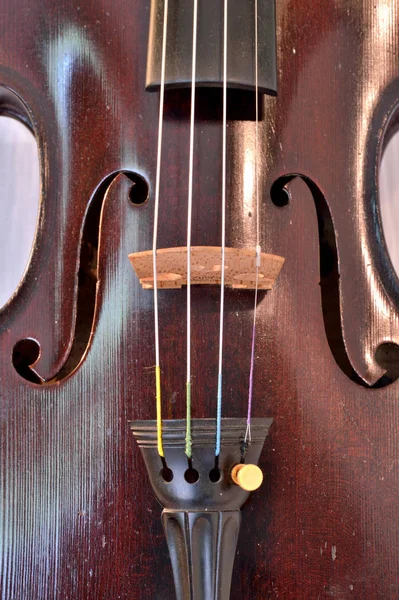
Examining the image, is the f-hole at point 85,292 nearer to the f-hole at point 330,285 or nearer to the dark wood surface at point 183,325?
the dark wood surface at point 183,325

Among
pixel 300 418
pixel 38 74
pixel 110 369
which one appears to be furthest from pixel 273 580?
pixel 38 74

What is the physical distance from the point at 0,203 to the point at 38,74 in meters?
0.48

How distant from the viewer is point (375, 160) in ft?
3.73

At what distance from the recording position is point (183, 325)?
3.31ft

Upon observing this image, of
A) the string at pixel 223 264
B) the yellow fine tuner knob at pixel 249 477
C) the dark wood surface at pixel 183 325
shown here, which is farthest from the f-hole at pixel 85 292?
the yellow fine tuner knob at pixel 249 477

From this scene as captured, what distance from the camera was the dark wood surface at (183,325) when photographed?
0.96m

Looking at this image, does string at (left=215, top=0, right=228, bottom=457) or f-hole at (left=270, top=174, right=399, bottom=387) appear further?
f-hole at (left=270, top=174, right=399, bottom=387)

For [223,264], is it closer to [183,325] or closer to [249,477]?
[183,325]

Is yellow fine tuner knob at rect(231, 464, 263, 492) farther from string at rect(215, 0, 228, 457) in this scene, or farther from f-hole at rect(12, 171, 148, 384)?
f-hole at rect(12, 171, 148, 384)

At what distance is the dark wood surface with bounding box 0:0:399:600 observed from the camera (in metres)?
0.96

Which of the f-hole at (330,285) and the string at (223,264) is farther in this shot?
the f-hole at (330,285)

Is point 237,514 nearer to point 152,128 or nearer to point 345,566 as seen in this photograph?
point 345,566

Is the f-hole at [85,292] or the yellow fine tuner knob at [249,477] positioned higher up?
the f-hole at [85,292]

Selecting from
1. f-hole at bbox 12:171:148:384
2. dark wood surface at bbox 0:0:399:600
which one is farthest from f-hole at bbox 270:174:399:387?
f-hole at bbox 12:171:148:384
